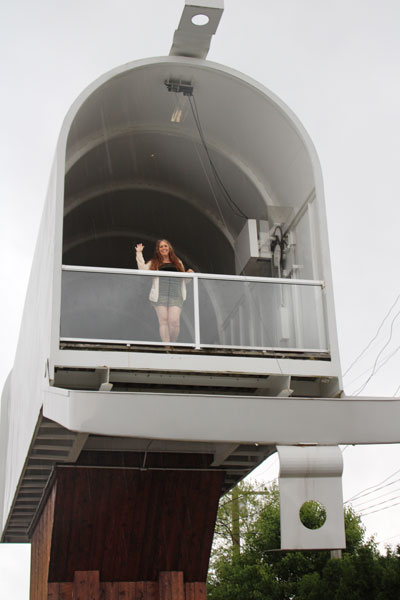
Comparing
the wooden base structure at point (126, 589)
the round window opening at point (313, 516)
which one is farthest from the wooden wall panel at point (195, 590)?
the round window opening at point (313, 516)

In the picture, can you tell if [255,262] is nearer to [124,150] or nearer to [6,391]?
[124,150]

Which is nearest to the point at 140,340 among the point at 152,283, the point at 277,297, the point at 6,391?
the point at 152,283

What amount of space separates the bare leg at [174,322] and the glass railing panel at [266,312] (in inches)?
12.6

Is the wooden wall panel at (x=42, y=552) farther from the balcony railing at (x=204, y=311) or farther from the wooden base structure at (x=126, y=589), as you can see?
the balcony railing at (x=204, y=311)

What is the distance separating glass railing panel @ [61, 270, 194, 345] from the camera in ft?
28.8

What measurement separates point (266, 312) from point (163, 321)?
136cm

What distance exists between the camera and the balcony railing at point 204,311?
881 centimetres

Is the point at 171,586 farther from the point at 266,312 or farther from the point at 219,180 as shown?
the point at 219,180

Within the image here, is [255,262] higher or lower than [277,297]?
higher

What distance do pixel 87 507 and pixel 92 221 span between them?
4.98m

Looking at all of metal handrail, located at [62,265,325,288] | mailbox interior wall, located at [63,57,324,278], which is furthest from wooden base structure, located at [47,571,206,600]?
mailbox interior wall, located at [63,57,324,278]

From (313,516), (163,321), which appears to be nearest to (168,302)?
(163,321)

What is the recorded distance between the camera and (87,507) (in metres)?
10.6

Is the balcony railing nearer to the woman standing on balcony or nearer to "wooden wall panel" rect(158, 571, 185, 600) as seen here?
the woman standing on balcony
